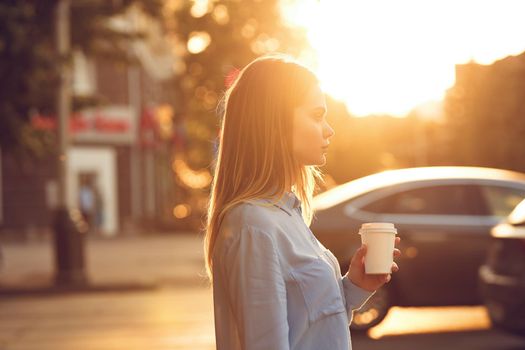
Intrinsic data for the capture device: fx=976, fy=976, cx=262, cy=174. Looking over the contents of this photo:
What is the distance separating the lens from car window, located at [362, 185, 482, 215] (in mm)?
9344

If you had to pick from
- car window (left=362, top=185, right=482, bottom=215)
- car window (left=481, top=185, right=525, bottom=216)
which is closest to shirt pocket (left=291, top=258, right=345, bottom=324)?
car window (left=362, top=185, right=482, bottom=215)

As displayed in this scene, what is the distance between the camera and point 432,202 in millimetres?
9422

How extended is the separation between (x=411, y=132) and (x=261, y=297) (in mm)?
55195

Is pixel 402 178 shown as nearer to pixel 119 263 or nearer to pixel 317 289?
pixel 317 289

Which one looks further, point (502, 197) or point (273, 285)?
point (502, 197)

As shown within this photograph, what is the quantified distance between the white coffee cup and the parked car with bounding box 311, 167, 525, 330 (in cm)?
629

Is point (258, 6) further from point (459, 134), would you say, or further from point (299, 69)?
point (299, 69)

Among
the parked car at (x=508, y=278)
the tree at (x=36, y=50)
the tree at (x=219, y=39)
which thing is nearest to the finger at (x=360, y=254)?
the parked car at (x=508, y=278)

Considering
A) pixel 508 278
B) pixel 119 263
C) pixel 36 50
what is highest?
pixel 36 50

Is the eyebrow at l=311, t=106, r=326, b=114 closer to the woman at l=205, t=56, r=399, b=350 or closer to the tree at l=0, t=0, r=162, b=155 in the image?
Answer: the woman at l=205, t=56, r=399, b=350

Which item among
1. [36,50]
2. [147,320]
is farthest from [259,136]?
[36,50]

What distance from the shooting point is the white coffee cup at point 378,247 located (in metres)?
2.57

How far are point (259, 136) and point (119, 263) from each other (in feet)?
57.2

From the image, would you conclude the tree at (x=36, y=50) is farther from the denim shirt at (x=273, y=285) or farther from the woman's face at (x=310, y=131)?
the denim shirt at (x=273, y=285)
